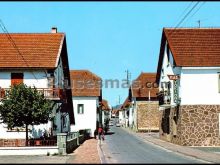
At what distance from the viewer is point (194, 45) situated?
1442 inches

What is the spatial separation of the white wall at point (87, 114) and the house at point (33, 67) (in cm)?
2051

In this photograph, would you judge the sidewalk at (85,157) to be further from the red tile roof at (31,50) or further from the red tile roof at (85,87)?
the red tile roof at (85,87)

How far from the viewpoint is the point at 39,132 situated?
34.5m

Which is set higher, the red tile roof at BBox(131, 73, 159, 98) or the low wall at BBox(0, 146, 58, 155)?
the red tile roof at BBox(131, 73, 159, 98)

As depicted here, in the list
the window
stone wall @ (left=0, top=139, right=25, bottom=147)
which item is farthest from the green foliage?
the window

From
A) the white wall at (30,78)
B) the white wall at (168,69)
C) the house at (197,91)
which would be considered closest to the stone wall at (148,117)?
the white wall at (168,69)

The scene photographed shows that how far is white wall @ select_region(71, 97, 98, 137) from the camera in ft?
200

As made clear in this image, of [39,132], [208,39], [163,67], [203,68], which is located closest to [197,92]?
[203,68]

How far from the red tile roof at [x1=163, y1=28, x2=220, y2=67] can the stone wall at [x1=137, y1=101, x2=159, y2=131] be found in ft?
103

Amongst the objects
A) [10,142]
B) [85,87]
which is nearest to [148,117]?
[85,87]

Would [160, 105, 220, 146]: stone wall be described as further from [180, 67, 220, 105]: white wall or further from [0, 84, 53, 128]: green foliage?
[0, 84, 53, 128]: green foliage

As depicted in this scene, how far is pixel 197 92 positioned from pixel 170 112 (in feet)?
16.6

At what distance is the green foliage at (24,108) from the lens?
2870 cm

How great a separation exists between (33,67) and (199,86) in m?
11.5
